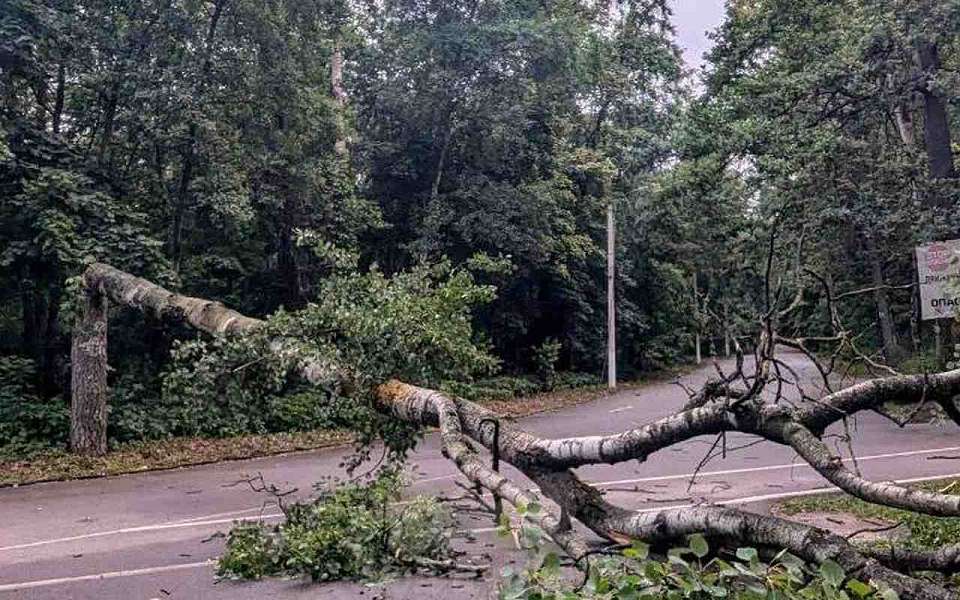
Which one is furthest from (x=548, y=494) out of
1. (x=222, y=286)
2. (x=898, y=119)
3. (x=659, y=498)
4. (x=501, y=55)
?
(x=898, y=119)

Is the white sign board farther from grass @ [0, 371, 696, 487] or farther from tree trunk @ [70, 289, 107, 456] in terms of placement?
tree trunk @ [70, 289, 107, 456]

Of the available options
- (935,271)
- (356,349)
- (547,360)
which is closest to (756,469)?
(935,271)

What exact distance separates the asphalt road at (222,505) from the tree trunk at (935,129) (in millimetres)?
4707

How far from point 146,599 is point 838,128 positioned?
1389 centimetres

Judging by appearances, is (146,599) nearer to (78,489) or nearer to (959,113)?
(78,489)

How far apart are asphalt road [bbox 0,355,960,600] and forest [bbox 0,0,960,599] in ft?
3.89

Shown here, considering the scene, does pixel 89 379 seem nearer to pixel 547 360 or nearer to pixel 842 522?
pixel 842 522

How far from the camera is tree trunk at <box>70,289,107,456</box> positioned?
1234 centimetres

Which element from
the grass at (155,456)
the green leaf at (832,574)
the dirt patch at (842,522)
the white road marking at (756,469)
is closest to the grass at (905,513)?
the dirt patch at (842,522)

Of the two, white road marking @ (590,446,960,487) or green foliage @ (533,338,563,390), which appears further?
green foliage @ (533,338,563,390)

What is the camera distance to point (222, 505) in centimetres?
916

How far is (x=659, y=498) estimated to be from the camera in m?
8.54

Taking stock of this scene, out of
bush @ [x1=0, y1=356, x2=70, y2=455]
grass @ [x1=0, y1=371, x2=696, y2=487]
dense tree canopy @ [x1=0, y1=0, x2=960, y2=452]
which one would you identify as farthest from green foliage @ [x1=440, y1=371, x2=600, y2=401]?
bush @ [x1=0, y1=356, x2=70, y2=455]

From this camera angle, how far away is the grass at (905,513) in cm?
579
